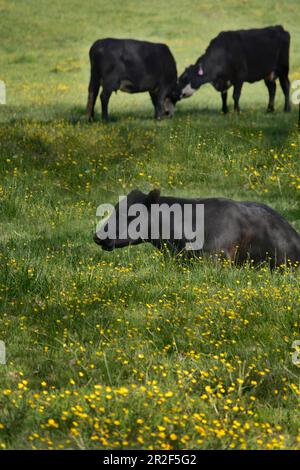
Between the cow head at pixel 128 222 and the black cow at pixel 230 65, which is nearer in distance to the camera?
the cow head at pixel 128 222

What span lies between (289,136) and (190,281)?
761cm

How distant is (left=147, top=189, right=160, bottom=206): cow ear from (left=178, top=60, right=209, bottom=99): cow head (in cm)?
1108

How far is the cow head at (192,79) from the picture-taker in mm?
19469

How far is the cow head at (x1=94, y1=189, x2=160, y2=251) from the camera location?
8656 mm

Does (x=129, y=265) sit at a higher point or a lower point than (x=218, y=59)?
lower

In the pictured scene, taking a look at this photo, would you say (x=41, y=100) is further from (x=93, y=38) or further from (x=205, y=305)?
(x=205, y=305)

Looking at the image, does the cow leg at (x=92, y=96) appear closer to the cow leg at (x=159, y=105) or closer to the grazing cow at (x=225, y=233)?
the cow leg at (x=159, y=105)

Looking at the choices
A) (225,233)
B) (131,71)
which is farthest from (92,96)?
(225,233)

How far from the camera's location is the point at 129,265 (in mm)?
8906

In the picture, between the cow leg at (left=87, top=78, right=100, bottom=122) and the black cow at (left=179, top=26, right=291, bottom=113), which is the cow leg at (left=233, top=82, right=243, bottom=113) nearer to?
the black cow at (left=179, top=26, right=291, bottom=113)

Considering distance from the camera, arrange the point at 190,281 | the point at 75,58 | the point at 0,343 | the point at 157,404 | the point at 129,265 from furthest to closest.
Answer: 1. the point at 75,58
2. the point at 129,265
3. the point at 190,281
4. the point at 0,343
5. the point at 157,404

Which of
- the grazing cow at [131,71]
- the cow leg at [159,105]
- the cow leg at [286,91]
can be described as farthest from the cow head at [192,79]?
the cow leg at [286,91]
